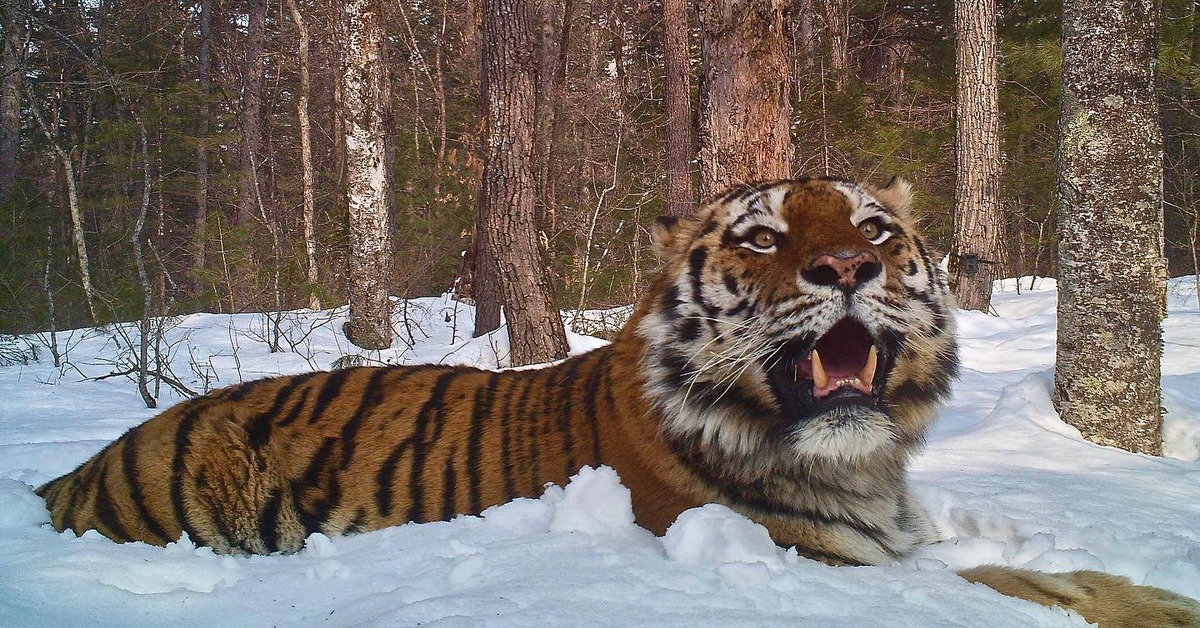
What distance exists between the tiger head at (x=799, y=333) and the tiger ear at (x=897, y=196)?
0.11 metres

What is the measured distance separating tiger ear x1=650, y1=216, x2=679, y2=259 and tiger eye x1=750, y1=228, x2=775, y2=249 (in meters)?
0.37

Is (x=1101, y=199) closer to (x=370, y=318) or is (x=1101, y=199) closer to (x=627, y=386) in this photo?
(x=627, y=386)

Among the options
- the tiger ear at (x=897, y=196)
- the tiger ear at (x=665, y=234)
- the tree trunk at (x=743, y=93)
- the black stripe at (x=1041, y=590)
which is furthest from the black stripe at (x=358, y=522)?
the tree trunk at (x=743, y=93)

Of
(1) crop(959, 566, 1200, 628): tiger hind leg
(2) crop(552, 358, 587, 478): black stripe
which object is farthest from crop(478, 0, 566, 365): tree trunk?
(1) crop(959, 566, 1200, 628): tiger hind leg

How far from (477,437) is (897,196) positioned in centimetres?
173

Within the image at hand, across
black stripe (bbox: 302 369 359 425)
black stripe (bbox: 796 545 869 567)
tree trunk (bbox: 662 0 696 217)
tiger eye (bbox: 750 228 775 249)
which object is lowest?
black stripe (bbox: 796 545 869 567)

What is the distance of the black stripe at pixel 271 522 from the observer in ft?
8.15

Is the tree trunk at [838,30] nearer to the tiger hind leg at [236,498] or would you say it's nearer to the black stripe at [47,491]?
the tiger hind leg at [236,498]

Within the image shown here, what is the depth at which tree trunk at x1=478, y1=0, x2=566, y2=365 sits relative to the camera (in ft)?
21.5

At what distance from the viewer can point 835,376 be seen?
2209mm

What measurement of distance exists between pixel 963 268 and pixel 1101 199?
6.17 meters

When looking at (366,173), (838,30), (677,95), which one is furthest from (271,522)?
(838,30)

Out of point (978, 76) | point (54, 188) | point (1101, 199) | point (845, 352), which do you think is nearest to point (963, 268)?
point (978, 76)

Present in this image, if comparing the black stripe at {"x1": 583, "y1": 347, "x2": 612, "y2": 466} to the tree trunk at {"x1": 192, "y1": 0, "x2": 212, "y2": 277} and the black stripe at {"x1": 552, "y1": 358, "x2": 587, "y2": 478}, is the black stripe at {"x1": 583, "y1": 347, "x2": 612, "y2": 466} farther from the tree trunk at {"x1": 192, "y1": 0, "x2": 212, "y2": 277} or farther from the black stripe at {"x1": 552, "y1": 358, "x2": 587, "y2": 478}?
the tree trunk at {"x1": 192, "y1": 0, "x2": 212, "y2": 277}
